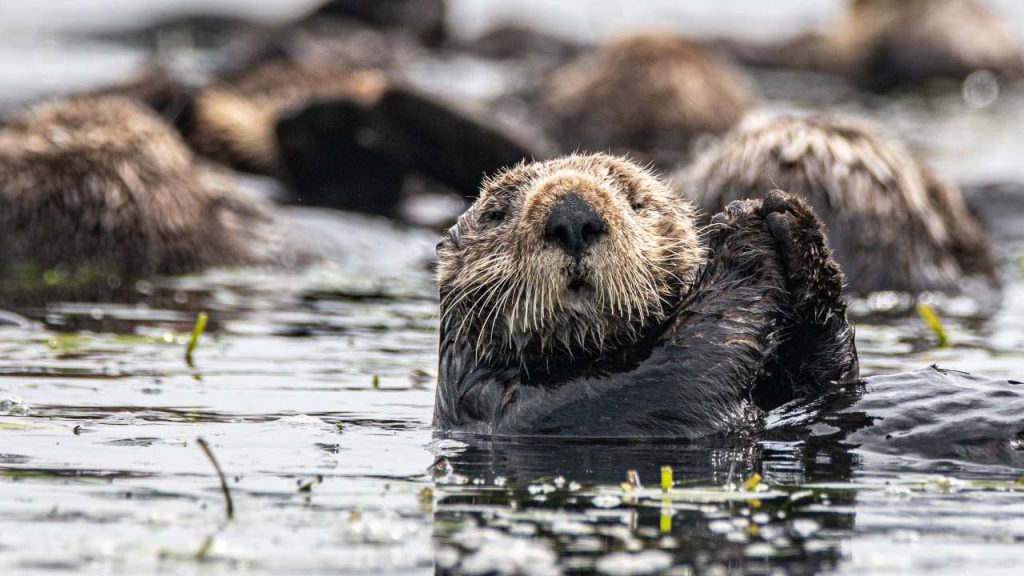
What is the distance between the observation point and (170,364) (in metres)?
6.25

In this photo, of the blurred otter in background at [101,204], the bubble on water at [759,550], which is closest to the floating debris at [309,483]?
the bubble on water at [759,550]

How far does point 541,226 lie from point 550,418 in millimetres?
620

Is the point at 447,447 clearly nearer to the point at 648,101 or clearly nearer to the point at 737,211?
the point at 737,211

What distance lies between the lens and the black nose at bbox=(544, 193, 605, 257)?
Result: 14.2ft

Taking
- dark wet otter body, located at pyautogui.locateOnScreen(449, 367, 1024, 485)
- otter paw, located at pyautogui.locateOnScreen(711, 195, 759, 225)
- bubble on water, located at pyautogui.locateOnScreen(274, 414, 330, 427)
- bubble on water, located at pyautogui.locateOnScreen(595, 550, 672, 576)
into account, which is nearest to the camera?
bubble on water, located at pyautogui.locateOnScreen(595, 550, 672, 576)

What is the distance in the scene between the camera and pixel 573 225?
14.2ft

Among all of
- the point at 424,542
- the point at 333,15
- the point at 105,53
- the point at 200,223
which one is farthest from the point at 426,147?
the point at 105,53

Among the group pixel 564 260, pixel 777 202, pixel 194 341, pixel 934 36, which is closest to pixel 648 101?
pixel 194 341

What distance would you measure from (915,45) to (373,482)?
65.6 feet

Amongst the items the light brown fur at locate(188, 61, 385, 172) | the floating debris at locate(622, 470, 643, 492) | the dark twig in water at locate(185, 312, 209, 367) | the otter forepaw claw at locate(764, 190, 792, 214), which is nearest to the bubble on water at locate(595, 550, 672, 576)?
the floating debris at locate(622, 470, 643, 492)

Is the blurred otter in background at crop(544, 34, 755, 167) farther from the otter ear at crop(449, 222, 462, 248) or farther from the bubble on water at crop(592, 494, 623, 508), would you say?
the bubble on water at crop(592, 494, 623, 508)

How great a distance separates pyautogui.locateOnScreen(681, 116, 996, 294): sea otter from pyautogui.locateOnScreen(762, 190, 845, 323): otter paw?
9.40 feet

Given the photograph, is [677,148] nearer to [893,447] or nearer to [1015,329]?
[1015,329]

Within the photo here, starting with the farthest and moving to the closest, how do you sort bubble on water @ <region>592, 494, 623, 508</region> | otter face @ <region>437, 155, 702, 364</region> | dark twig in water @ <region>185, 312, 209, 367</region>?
dark twig in water @ <region>185, 312, 209, 367</region> < otter face @ <region>437, 155, 702, 364</region> < bubble on water @ <region>592, 494, 623, 508</region>
